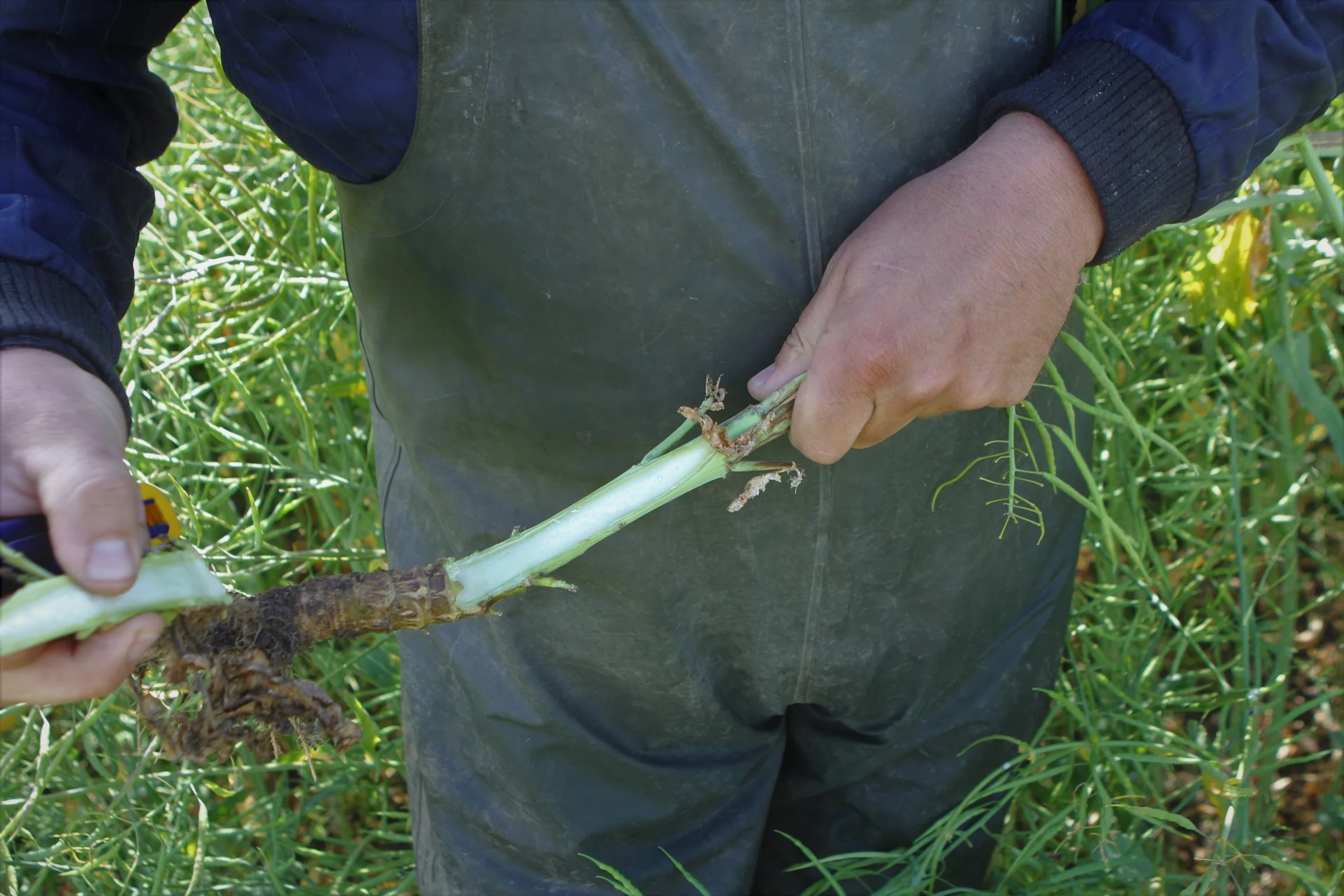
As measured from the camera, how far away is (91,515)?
62cm

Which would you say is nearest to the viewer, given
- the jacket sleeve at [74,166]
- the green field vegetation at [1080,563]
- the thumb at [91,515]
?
the thumb at [91,515]

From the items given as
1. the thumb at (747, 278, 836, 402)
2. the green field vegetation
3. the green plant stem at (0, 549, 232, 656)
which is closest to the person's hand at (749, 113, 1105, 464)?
the thumb at (747, 278, 836, 402)

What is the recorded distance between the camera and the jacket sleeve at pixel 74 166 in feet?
2.34

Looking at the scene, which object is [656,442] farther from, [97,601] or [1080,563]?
[1080,563]

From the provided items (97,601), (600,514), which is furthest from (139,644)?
(600,514)

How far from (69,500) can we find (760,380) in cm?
46

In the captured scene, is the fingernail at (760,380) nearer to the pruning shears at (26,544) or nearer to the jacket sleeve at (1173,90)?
the jacket sleeve at (1173,90)

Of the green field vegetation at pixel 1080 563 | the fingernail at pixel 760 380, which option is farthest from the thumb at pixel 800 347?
the green field vegetation at pixel 1080 563

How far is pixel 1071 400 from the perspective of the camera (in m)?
0.92

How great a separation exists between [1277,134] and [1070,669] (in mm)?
916

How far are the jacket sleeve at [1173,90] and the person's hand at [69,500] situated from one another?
662 millimetres

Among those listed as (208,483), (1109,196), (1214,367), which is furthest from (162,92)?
(1214,367)

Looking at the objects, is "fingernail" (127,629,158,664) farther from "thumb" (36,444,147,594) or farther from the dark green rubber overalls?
the dark green rubber overalls

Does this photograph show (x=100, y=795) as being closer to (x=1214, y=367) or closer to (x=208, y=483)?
(x=208, y=483)
